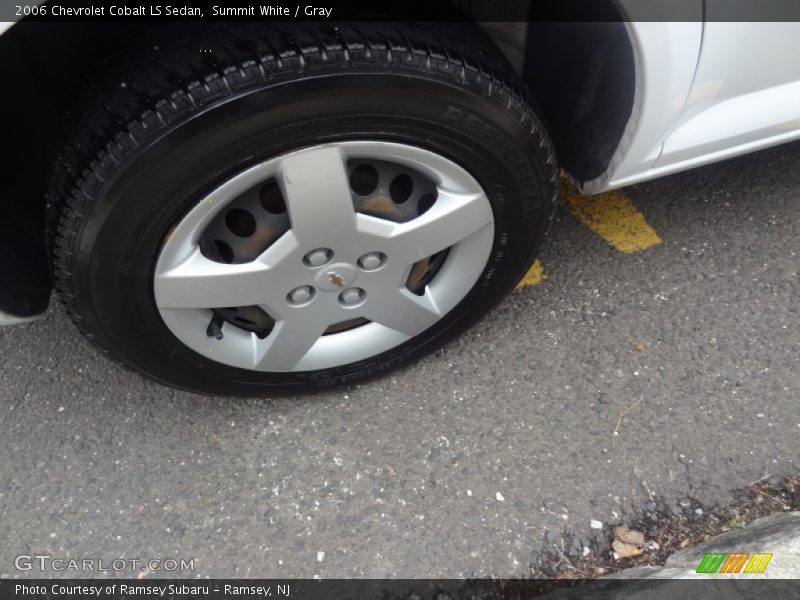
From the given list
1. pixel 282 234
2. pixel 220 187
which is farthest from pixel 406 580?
pixel 220 187

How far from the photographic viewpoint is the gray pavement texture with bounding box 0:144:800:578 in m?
1.67

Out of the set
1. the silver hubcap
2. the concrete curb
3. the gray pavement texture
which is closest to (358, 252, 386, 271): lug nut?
the silver hubcap

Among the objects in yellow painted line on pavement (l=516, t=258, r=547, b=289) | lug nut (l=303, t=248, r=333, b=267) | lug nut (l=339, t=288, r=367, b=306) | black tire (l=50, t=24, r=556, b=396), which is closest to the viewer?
black tire (l=50, t=24, r=556, b=396)

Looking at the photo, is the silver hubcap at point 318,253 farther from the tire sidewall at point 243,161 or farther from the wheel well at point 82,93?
the wheel well at point 82,93

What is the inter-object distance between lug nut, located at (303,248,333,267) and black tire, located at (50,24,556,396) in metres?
0.25

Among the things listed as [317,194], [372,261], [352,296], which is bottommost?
[352,296]

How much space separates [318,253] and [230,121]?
350 millimetres

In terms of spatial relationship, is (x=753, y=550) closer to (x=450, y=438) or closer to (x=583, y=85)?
(x=450, y=438)

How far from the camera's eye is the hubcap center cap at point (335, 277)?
151 centimetres

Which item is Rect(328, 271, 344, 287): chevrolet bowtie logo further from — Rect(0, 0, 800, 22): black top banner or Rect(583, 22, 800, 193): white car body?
Rect(583, 22, 800, 193): white car body

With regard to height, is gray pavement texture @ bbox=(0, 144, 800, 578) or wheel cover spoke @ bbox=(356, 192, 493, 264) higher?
wheel cover spoke @ bbox=(356, 192, 493, 264)

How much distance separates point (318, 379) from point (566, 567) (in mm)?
758

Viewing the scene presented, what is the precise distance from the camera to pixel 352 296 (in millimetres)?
1625

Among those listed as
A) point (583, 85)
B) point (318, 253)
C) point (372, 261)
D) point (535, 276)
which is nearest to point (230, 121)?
point (318, 253)
